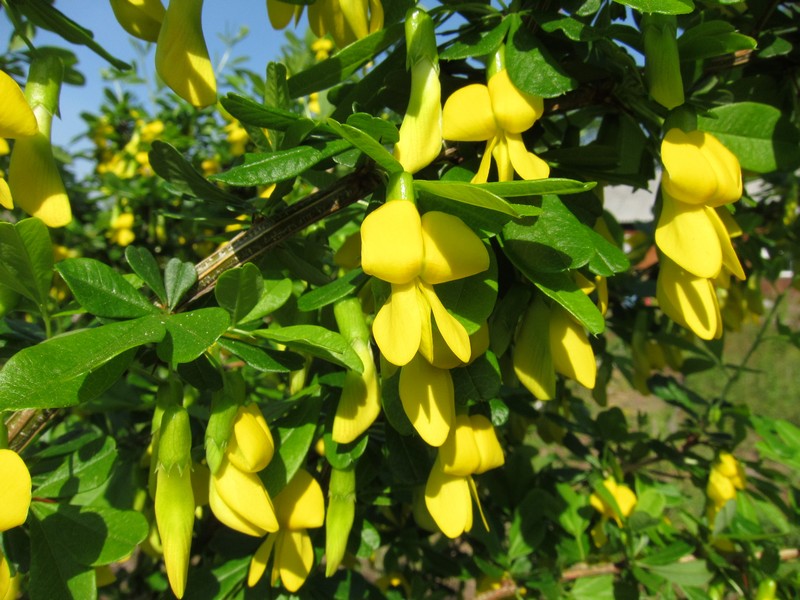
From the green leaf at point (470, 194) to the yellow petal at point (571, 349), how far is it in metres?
0.18

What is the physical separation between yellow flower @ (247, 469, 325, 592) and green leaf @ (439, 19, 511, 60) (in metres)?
0.39

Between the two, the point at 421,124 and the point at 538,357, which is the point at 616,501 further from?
the point at 421,124

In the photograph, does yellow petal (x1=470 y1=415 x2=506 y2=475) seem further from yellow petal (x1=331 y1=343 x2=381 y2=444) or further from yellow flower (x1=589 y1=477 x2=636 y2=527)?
yellow flower (x1=589 y1=477 x2=636 y2=527)

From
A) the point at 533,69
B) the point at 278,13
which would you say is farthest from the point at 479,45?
the point at 278,13

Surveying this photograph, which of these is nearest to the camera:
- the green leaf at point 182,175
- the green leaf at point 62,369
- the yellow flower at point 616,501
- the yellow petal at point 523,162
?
the green leaf at point 62,369

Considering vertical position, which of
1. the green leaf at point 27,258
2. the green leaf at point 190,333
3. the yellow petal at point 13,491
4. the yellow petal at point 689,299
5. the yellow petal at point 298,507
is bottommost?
the yellow petal at point 298,507

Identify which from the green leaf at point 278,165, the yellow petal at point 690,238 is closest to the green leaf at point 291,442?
the green leaf at point 278,165

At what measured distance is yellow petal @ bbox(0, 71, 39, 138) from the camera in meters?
0.39

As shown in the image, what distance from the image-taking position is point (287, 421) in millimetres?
562

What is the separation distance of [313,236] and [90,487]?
352mm

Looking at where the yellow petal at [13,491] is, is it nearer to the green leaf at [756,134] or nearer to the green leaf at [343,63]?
the green leaf at [343,63]

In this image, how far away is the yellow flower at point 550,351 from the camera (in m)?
0.50

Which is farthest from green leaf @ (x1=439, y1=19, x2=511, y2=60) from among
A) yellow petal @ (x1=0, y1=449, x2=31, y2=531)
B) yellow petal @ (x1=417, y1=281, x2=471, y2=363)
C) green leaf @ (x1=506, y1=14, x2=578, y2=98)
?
yellow petal @ (x1=0, y1=449, x2=31, y2=531)

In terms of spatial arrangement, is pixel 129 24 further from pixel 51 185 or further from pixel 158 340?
pixel 158 340
